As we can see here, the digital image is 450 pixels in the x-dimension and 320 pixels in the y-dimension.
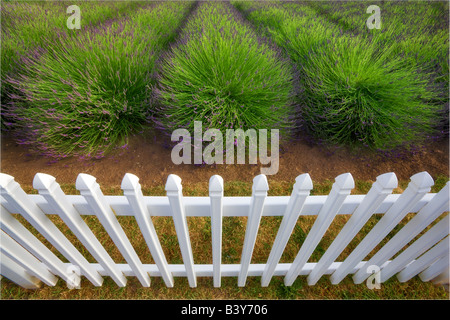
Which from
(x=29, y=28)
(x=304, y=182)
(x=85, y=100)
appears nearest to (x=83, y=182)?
(x=304, y=182)

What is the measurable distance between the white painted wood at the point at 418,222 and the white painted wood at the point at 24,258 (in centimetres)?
203

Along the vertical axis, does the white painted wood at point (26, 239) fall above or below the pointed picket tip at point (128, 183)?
below

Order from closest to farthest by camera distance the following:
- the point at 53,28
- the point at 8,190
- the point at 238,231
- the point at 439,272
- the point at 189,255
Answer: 1. the point at 8,190
2. the point at 189,255
3. the point at 439,272
4. the point at 238,231
5. the point at 53,28

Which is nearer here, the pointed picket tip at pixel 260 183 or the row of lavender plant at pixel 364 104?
the pointed picket tip at pixel 260 183

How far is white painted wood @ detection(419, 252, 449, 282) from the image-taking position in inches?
54.9

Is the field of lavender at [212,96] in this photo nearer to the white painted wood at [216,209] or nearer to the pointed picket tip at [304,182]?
the white painted wood at [216,209]

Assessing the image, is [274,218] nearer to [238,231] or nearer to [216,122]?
[238,231]

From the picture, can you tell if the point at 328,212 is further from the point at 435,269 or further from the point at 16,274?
the point at 16,274

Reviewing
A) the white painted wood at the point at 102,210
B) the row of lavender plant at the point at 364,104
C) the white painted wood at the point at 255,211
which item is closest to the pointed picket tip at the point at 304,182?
the white painted wood at the point at 255,211

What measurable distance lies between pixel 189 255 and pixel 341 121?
6.83 feet

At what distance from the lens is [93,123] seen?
221cm

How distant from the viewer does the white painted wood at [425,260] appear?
1.28m

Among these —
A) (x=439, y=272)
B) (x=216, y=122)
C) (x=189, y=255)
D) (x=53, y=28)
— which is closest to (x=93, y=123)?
(x=216, y=122)

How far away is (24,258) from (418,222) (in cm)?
213
